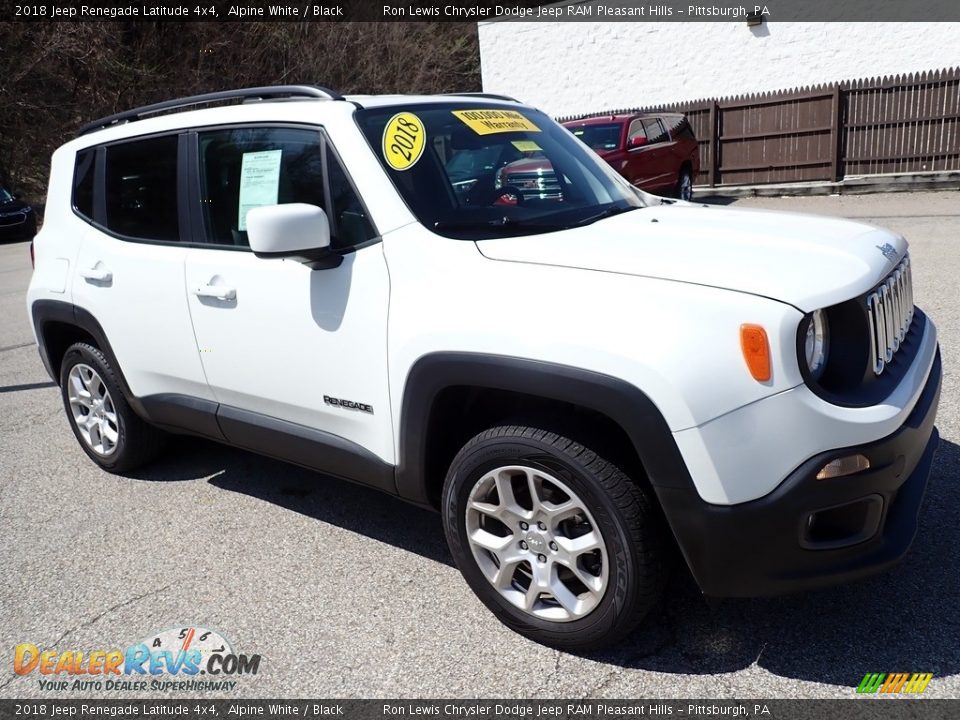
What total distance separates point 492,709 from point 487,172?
6.45 ft

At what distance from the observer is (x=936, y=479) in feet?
12.1

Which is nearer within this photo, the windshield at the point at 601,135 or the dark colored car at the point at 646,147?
the dark colored car at the point at 646,147

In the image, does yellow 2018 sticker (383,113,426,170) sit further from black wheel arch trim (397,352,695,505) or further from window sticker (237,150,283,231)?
black wheel arch trim (397,352,695,505)

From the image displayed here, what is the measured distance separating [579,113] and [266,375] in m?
Result: 21.4

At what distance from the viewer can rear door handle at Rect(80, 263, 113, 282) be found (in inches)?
157

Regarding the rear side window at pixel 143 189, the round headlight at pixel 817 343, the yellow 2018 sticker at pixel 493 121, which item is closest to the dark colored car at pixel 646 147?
the yellow 2018 sticker at pixel 493 121

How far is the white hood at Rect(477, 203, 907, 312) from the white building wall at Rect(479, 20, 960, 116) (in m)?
18.2

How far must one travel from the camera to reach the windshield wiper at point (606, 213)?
3182 millimetres

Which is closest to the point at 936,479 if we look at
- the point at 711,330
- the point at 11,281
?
the point at 711,330

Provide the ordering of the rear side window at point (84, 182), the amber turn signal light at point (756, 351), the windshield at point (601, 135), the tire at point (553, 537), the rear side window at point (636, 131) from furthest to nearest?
1. the rear side window at point (636, 131)
2. the windshield at point (601, 135)
3. the rear side window at point (84, 182)
4. the tire at point (553, 537)
5. the amber turn signal light at point (756, 351)

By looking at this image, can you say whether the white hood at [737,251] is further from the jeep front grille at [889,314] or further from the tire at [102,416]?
the tire at [102,416]

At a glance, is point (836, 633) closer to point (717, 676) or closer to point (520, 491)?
point (717, 676)

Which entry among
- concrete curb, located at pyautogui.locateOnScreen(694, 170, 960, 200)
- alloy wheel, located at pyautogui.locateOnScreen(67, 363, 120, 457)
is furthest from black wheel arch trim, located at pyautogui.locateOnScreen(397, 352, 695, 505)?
concrete curb, located at pyautogui.locateOnScreen(694, 170, 960, 200)

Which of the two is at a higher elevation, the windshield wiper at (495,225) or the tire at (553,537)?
the windshield wiper at (495,225)
